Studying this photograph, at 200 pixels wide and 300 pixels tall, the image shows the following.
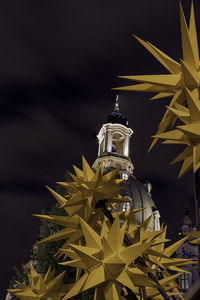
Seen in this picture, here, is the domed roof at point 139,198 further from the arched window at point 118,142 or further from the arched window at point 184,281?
the arched window at point 184,281

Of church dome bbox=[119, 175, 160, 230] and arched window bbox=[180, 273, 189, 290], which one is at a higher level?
church dome bbox=[119, 175, 160, 230]

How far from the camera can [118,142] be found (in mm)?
80375

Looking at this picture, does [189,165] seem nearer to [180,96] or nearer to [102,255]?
[180,96]

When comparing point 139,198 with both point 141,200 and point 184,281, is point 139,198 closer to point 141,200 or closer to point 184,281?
point 141,200

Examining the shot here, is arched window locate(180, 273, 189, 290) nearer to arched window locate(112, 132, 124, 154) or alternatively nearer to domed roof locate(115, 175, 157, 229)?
domed roof locate(115, 175, 157, 229)

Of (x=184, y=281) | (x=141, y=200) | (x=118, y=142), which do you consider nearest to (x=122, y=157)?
(x=118, y=142)

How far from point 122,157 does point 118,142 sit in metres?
9.27

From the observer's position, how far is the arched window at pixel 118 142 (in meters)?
78.2

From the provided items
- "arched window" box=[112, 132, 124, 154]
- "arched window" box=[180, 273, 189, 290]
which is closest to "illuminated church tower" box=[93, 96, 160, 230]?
"arched window" box=[112, 132, 124, 154]

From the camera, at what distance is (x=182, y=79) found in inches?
139

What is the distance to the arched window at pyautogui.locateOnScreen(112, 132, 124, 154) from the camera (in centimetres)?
7825

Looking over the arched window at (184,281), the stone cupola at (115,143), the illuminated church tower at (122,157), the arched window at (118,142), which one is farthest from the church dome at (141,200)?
the arched window at (184,281)

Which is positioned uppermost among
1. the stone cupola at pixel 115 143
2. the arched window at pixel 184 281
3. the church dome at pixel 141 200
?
the stone cupola at pixel 115 143

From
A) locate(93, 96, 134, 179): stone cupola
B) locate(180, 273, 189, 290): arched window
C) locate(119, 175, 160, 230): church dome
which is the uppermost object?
locate(93, 96, 134, 179): stone cupola
